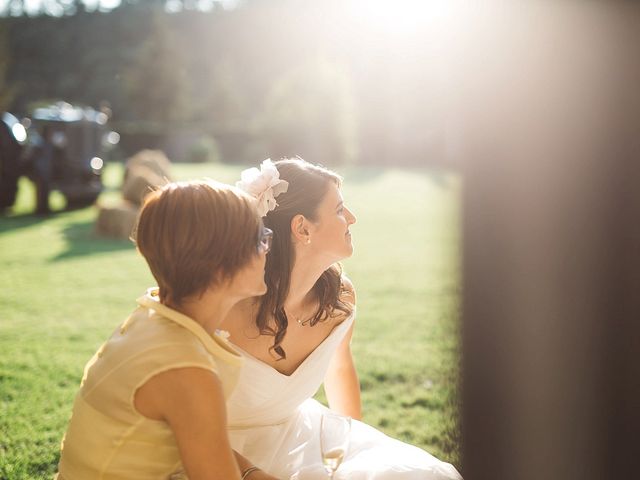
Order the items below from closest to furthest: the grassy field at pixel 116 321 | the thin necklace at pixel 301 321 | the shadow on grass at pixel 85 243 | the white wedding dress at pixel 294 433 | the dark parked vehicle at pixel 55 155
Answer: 1. the white wedding dress at pixel 294 433
2. the thin necklace at pixel 301 321
3. the grassy field at pixel 116 321
4. the shadow on grass at pixel 85 243
5. the dark parked vehicle at pixel 55 155

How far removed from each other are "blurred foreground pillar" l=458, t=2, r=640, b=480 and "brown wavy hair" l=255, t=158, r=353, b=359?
85 cm

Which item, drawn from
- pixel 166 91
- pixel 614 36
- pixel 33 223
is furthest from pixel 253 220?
pixel 166 91

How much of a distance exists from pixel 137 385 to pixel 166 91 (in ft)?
146

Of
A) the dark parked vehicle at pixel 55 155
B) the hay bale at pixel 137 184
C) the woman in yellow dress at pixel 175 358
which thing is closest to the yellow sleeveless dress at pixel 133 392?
the woman in yellow dress at pixel 175 358

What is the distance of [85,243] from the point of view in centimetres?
971

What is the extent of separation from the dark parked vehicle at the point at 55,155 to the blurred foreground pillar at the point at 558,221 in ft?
37.1

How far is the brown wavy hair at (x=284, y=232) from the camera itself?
2342 mm

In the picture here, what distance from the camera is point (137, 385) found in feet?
4.84

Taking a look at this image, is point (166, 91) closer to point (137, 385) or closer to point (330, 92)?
point (330, 92)

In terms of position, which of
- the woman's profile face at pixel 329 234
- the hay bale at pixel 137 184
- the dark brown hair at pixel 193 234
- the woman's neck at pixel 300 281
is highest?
the dark brown hair at pixel 193 234

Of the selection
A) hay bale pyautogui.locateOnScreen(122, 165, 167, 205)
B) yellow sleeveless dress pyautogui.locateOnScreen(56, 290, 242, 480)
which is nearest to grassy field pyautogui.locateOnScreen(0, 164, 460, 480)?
yellow sleeveless dress pyautogui.locateOnScreen(56, 290, 242, 480)

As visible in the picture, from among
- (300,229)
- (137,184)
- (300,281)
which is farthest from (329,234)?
(137,184)

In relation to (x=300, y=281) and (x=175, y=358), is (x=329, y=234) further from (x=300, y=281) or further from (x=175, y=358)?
(x=175, y=358)

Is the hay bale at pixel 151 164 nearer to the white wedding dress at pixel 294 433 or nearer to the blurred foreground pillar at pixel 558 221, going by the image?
the white wedding dress at pixel 294 433
